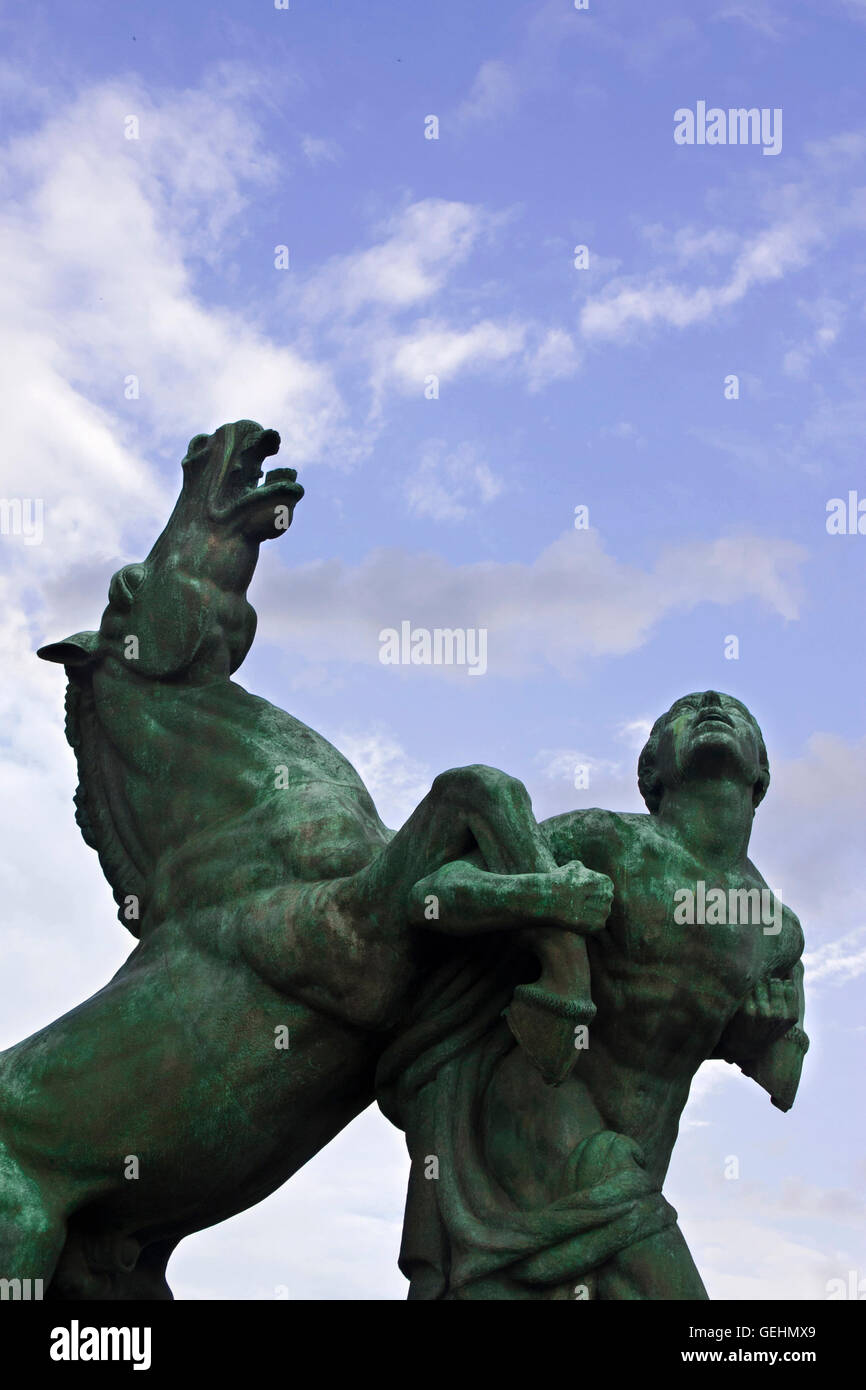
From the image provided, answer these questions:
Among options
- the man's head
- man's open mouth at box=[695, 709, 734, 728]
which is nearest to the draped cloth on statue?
the man's head

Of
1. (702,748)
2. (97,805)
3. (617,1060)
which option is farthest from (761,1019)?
(97,805)

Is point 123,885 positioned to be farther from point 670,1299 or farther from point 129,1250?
point 670,1299

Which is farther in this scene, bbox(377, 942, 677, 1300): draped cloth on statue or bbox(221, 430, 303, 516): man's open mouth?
bbox(221, 430, 303, 516): man's open mouth

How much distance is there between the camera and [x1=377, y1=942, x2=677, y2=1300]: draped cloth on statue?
6.02 meters

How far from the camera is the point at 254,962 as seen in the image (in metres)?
6.42

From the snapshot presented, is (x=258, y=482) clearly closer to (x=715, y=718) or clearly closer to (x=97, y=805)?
(x=97, y=805)

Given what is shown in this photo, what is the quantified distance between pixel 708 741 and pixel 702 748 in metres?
0.04

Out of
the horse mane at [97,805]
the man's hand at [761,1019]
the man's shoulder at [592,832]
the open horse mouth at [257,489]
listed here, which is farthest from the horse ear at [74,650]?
the man's hand at [761,1019]

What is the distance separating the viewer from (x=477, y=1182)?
6.26 meters

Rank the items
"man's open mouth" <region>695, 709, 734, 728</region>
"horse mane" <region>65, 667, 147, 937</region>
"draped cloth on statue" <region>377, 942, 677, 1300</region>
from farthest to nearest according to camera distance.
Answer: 1. "horse mane" <region>65, 667, 147, 937</region>
2. "man's open mouth" <region>695, 709, 734, 728</region>
3. "draped cloth on statue" <region>377, 942, 677, 1300</region>

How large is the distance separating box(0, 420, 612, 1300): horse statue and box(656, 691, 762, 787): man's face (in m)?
0.71

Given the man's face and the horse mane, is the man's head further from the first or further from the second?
the horse mane

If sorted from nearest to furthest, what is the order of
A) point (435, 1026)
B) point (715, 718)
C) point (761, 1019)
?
point (435, 1026)
point (761, 1019)
point (715, 718)

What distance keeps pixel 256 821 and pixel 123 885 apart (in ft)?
2.79
